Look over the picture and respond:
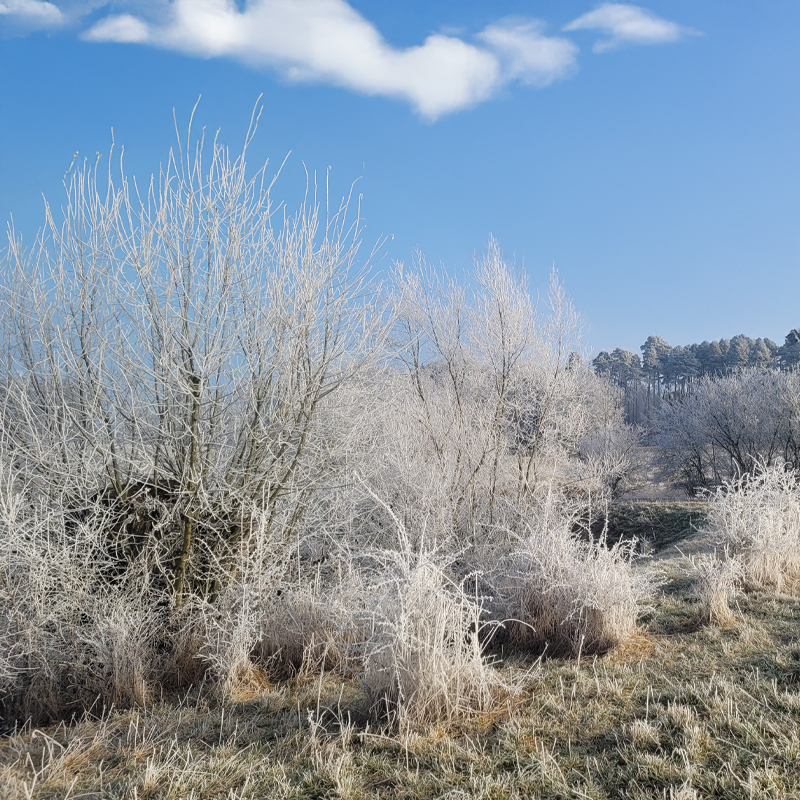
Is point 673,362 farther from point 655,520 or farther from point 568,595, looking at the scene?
point 568,595

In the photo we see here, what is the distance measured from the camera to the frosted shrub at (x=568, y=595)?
15.3 feet

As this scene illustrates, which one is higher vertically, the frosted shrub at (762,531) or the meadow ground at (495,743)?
the frosted shrub at (762,531)

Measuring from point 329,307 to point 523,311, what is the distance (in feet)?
15.3

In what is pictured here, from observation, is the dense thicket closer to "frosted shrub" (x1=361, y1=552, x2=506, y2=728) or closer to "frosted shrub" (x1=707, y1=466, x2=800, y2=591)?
"frosted shrub" (x1=361, y1=552, x2=506, y2=728)

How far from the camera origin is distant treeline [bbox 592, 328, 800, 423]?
159 ft

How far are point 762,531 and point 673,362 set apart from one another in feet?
180

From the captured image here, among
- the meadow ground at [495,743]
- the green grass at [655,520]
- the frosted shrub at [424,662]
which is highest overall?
the frosted shrub at [424,662]

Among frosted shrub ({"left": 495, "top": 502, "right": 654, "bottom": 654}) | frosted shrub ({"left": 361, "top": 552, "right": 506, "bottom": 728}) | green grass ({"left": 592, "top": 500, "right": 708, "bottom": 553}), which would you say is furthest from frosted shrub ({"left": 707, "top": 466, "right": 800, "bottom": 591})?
green grass ({"left": 592, "top": 500, "right": 708, "bottom": 553})

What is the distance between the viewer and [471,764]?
114 inches

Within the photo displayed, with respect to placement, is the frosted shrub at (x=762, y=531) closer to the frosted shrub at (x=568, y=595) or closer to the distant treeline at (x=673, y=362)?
the frosted shrub at (x=568, y=595)

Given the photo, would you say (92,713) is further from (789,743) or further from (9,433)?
(789,743)

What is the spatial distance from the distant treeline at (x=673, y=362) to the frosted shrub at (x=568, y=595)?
46255mm

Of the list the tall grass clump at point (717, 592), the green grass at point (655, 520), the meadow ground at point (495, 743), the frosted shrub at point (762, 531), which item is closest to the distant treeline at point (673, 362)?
the green grass at point (655, 520)

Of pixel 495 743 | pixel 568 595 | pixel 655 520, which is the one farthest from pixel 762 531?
pixel 655 520
